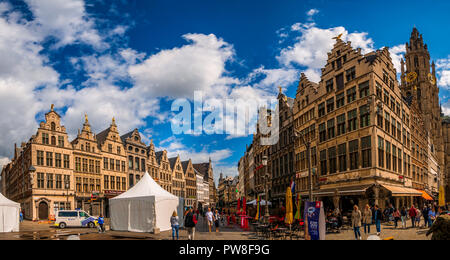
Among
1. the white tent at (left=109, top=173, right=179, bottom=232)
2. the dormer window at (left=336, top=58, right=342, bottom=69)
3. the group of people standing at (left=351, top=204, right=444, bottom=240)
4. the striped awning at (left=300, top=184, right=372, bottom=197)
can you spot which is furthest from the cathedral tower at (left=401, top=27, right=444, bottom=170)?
the white tent at (left=109, top=173, right=179, bottom=232)

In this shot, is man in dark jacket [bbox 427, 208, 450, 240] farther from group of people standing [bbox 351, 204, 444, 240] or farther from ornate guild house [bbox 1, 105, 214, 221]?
ornate guild house [bbox 1, 105, 214, 221]

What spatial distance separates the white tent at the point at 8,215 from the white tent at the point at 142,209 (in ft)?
23.9

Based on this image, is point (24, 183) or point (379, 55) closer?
point (379, 55)

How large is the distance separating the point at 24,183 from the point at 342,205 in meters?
43.9

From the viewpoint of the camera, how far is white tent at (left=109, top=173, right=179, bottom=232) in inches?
921

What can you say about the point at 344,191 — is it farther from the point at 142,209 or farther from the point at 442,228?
the point at 442,228

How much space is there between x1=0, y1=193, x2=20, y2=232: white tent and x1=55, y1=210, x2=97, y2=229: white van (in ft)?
14.6

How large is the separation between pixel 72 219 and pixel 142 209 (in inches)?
415

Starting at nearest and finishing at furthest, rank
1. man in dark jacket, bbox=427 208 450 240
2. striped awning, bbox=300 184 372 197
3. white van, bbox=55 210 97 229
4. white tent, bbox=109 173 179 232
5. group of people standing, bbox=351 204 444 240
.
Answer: man in dark jacket, bbox=427 208 450 240, group of people standing, bbox=351 204 444 240, white tent, bbox=109 173 179 232, striped awning, bbox=300 184 372 197, white van, bbox=55 210 97 229

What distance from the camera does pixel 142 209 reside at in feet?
78.0

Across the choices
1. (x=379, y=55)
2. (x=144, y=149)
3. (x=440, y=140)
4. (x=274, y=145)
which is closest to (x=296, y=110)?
(x=274, y=145)

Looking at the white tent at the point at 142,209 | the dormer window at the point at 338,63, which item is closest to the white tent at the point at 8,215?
the white tent at the point at 142,209
